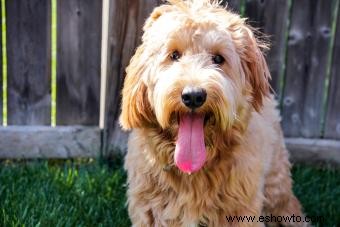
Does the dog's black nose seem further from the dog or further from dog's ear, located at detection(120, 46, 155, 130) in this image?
dog's ear, located at detection(120, 46, 155, 130)

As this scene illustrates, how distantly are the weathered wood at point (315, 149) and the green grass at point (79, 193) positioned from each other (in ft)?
0.30

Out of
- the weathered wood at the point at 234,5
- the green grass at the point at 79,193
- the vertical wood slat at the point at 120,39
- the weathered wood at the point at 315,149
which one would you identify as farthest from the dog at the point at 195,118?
the weathered wood at the point at 315,149

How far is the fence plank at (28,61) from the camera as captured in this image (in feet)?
14.6

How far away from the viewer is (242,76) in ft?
10.5

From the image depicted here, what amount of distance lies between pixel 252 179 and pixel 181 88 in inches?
30.4

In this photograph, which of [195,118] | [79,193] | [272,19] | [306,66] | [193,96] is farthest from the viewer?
[306,66]

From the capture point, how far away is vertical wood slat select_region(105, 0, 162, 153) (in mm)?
4352

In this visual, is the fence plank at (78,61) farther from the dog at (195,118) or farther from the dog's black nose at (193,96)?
the dog's black nose at (193,96)

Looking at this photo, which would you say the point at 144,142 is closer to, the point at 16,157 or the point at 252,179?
the point at 252,179

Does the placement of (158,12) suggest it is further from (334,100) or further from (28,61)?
(334,100)

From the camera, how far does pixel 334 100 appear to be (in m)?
4.78

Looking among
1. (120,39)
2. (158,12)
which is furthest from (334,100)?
(158,12)

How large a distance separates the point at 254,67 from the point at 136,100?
0.62 m

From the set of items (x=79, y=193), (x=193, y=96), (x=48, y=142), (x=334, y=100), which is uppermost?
(x=193, y=96)
